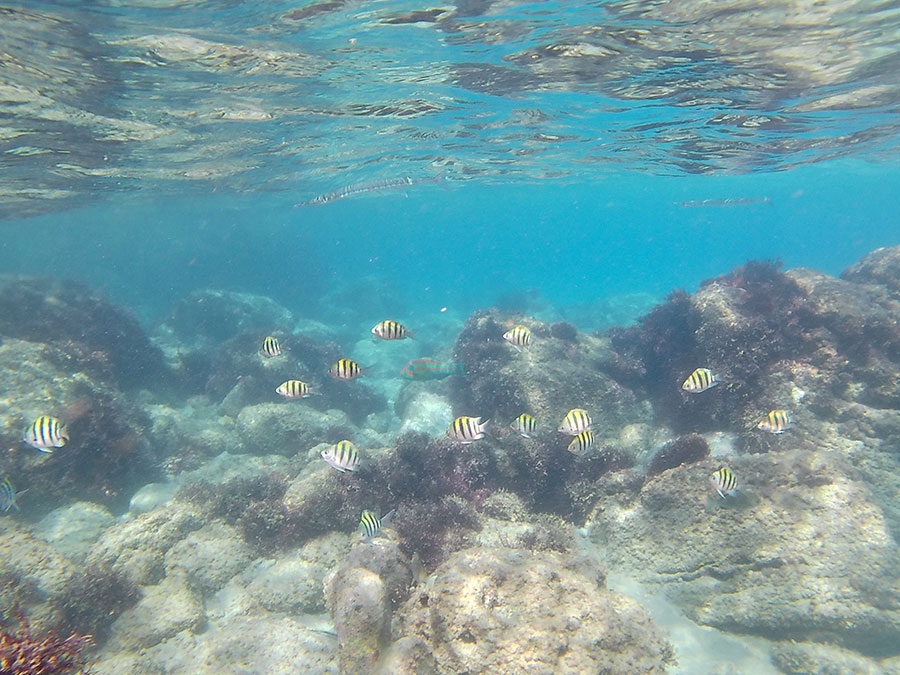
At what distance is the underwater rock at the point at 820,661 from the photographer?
5215 mm

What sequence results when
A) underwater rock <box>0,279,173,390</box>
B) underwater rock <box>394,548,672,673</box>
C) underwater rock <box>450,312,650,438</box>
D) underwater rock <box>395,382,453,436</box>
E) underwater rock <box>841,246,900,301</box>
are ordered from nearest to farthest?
underwater rock <box>394,548,672,673</box>
underwater rock <box>450,312,650,438</box>
underwater rock <box>395,382,453,436</box>
underwater rock <box>841,246,900,301</box>
underwater rock <box>0,279,173,390</box>

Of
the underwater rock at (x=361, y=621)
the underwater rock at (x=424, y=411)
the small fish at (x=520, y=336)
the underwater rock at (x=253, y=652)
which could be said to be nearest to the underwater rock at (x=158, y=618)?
the underwater rock at (x=253, y=652)

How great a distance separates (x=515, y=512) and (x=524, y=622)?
363cm

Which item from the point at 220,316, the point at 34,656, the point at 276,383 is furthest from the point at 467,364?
the point at 220,316

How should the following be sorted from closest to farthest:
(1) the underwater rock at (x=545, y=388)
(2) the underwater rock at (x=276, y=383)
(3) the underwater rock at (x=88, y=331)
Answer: (1) the underwater rock at (x=545, y=388), (3) the underwater rock at (x=88, y=331), (2) the underwater rock at (x=276, y=383)

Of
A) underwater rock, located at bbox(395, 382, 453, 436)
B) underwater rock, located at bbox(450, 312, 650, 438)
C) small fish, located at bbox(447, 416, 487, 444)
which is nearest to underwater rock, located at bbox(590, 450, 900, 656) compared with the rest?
small fish, located at bbox(447, 416, 487, 444)

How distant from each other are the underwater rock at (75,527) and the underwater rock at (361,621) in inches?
238

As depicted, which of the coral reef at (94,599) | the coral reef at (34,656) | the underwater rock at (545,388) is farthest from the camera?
the underwater rock at (545,388)

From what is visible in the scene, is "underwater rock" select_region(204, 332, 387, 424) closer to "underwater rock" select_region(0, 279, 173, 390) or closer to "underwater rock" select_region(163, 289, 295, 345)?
"underwater rock" select_region(0, 279, 173, 390)

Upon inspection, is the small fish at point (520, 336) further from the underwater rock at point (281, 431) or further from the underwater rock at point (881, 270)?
the underwater rock at point (881, 270)

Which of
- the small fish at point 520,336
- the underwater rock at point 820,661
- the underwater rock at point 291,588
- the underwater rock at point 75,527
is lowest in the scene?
the underwater rock at point 75,527

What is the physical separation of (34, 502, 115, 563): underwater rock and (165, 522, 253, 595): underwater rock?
6.04 feet

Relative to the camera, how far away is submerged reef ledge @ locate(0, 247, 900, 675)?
15.4 feet

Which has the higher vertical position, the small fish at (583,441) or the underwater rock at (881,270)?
the small fish at (583,441)
